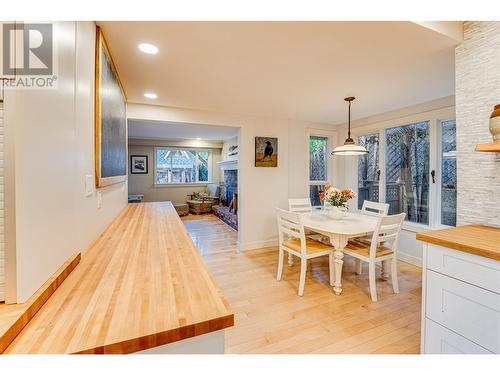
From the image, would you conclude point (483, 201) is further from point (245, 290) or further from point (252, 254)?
point (252, 254)

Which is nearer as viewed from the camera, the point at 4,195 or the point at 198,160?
the point at 4,195

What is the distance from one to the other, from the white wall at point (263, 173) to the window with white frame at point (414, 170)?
1.14 metres

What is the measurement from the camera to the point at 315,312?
2068mm

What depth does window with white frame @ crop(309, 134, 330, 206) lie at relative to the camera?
14.6 feet

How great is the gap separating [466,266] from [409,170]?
9.11 feet

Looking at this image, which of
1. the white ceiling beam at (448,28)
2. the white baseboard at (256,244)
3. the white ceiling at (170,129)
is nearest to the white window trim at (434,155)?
the white ceiling beam at (448,28)

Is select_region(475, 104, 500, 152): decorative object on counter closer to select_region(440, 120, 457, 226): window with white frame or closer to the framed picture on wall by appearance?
select_region(440, 120, 457, 226): window with white frame

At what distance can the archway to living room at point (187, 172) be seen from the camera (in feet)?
21.5

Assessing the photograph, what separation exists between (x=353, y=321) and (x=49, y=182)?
229 cm

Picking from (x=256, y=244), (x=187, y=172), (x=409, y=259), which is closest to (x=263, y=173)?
(x=256, y=244)

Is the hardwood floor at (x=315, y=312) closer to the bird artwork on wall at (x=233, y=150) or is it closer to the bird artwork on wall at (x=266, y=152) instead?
the bird artwork on wall at (x=266, y=152)

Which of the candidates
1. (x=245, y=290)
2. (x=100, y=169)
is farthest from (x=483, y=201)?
(x=100, y=169)

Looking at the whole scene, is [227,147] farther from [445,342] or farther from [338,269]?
[445,342]
